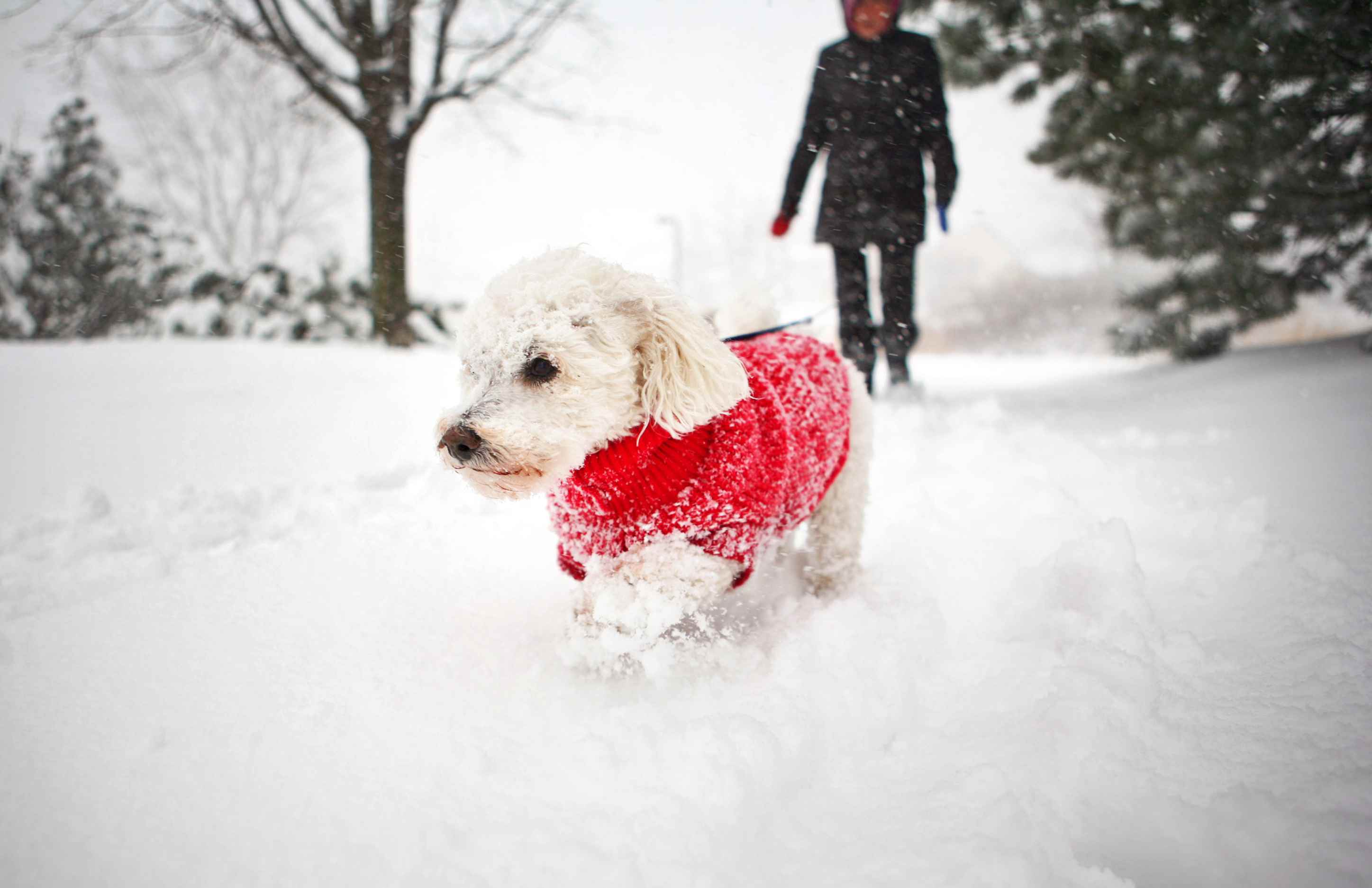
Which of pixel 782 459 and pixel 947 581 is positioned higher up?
pixel 782 459

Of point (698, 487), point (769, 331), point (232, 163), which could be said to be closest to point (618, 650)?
point (698, 487)

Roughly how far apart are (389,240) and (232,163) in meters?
22.5

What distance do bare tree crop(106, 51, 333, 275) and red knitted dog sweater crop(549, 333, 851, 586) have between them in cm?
2331

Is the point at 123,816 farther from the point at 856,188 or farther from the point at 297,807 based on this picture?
the point at 856,188

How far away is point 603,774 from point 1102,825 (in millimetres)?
889

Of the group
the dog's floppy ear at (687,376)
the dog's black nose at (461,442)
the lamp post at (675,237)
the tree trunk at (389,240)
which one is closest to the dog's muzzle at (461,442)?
the dog's black nose at (461,442)

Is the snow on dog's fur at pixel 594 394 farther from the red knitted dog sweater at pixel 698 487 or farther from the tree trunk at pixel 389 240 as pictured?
the tree trunk at pixel 389 240

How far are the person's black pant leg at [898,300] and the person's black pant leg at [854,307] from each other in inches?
7.0

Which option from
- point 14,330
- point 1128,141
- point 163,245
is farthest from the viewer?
point 163,245

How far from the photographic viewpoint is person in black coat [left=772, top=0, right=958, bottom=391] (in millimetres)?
4008

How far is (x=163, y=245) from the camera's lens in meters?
9.99

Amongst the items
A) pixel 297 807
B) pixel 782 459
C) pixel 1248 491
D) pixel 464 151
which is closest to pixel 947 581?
pixel 782 459

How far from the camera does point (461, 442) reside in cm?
151

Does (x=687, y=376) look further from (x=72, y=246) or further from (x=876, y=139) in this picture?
(x=72, y=246)
